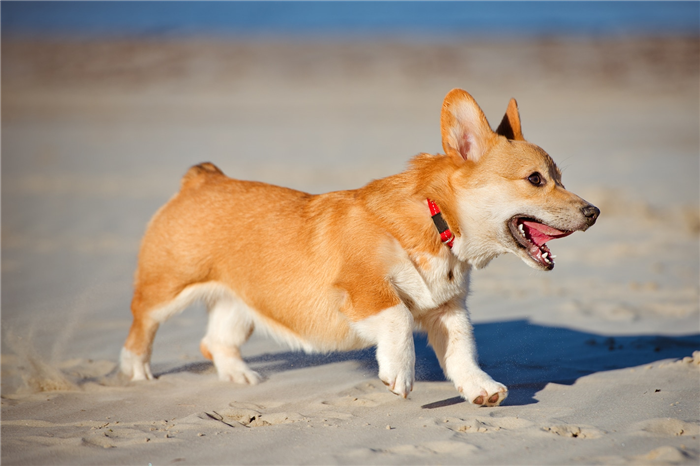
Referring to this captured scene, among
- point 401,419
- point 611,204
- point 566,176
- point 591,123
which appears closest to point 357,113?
point 591,123

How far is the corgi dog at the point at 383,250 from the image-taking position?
4.29m

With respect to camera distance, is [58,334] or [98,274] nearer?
[58,334]

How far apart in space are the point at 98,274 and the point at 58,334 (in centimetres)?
185

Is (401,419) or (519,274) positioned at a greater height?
(519,274)

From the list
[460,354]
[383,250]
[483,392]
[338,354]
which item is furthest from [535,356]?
[383,250]

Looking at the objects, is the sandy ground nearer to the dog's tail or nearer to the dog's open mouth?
the dog's open mouth

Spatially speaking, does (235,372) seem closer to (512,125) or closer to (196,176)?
(196,176)

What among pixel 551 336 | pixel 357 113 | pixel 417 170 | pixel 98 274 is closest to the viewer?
pixel 417 170

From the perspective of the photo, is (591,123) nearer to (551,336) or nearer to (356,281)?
(551,336)

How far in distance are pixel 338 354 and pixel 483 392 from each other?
188 cm

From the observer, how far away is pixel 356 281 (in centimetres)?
437

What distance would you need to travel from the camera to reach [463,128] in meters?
4.46

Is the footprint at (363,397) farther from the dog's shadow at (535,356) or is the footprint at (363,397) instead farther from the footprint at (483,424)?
the footprint at (483,424)

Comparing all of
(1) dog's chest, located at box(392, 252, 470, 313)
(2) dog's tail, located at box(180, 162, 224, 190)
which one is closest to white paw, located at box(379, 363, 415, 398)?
(1) dog's chest, located at box(392, 252, 470, 313)
